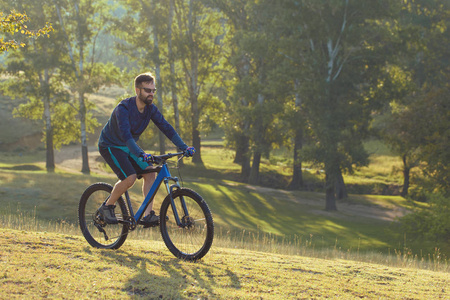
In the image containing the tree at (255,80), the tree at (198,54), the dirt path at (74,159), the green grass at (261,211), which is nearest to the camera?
the green grass at (261,211)

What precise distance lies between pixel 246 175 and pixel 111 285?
123 feet

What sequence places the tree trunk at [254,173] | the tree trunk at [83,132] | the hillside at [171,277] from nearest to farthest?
the hillside at [171,277]
the tree trunk at [83,132]
the tree trunk at [254,173]

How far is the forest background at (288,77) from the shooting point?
1062 inches

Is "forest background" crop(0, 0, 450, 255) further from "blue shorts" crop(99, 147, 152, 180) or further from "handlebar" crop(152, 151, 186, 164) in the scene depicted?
"handlebar" crop(152, 151, 186, 164)

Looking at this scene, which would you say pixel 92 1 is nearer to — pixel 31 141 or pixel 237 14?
pixel 237 14

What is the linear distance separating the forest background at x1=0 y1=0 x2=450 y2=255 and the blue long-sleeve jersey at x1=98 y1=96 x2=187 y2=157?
48.4 feet

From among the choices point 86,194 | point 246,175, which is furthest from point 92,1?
point 86,194

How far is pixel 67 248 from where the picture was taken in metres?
6.93

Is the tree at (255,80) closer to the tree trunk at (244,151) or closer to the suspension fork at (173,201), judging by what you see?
the tree trunk at (244,151)

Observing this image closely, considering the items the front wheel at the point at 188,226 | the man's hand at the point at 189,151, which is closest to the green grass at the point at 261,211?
the front wheel at the point at 188,226

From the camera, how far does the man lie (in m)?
6.44

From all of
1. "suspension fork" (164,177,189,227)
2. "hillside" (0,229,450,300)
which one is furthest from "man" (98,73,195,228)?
"hillside" (0,229,450,300)

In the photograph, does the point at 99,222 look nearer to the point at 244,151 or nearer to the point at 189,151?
the point at 189,151

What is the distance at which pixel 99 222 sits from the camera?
24.1ft
